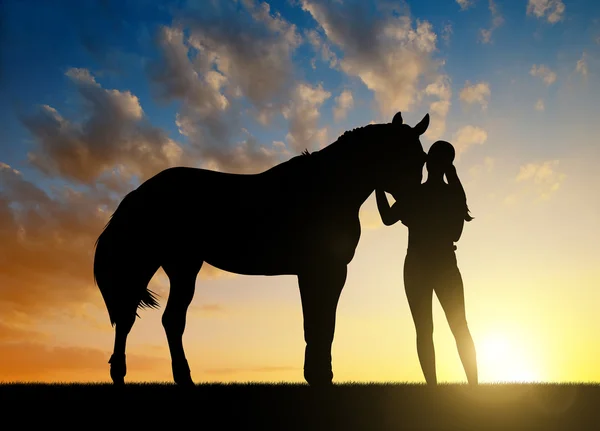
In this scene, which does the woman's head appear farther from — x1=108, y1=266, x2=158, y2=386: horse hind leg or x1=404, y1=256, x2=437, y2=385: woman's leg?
x1=108, y1=266, x2=158, y2=386: horse hind leg

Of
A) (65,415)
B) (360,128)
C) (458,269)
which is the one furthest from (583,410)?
(65,415)

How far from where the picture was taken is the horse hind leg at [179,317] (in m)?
8.26

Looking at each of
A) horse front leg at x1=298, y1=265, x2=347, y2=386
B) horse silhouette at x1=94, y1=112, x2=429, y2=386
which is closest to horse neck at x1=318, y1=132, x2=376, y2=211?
horse silhouette at x1=94, y1=112, x2=429, y2=386

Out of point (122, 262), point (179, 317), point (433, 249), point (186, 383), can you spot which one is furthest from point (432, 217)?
point (122, 262)

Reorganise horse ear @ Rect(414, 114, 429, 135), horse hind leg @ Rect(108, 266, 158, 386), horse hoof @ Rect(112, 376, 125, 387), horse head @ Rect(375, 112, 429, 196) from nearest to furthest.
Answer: horse head @ Rect(375, 112, 429, 196) → horse ear @ Rect(414, 114, 429, 135) → horse hoof @ Rect(112, 376, 125, 387) → horse hind leg @ Rect(108, 266, 158, 386)

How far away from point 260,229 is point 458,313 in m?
2.99

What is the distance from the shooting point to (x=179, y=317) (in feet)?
27.3

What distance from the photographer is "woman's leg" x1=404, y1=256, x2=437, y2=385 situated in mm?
8055

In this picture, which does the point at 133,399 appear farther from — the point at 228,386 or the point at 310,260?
the point at 310,260

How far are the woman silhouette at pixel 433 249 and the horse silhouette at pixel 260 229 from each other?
0.82ft

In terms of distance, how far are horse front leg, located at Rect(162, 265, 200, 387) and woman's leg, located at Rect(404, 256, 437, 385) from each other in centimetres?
302

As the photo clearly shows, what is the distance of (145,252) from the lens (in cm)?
870

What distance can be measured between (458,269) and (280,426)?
3640 millimetres

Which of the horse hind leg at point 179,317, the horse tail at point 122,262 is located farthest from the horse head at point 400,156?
the horse tail at point 122,262
